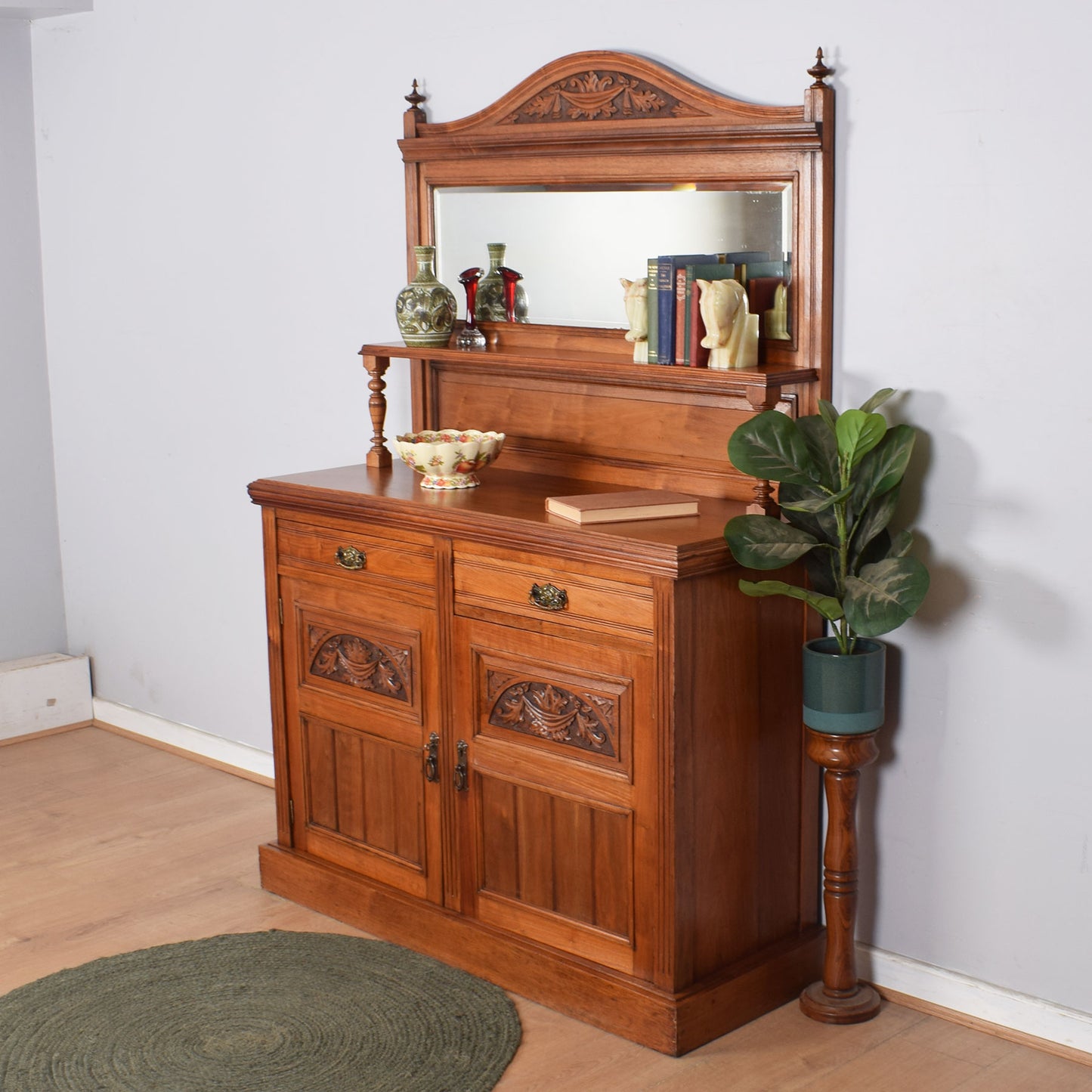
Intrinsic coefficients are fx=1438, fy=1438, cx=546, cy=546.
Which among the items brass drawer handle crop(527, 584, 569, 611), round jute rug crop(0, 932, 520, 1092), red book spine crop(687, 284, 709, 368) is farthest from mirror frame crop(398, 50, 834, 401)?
round jute rug crop(0, 932, 520, 1092)

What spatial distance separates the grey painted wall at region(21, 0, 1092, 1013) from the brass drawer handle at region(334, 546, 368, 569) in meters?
0.62

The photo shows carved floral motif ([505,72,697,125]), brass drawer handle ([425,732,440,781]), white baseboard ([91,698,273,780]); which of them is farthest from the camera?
white baseboard ([91,698,273,780])

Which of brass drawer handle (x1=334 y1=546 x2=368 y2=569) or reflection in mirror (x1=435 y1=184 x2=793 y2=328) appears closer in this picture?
reflection in mirror (x1=435 y1=184 x2=793 y2=328)

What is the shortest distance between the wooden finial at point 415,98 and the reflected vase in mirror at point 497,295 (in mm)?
400

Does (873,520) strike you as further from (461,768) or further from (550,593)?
(461,768)

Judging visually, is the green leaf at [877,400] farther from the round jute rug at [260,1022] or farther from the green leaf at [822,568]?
the round jute rug at [260,1022]

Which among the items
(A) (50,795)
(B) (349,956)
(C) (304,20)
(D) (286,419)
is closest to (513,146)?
(C) (304,20)

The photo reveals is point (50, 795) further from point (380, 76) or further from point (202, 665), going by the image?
point (380, 76)

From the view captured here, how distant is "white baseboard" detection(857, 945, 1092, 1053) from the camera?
2.68m

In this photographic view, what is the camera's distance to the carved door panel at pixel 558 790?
268cm

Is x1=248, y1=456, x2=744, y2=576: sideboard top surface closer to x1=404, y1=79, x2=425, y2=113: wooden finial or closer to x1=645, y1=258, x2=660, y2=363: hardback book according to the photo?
x1=645, y1=258, x2=660, y2=363: hardback book

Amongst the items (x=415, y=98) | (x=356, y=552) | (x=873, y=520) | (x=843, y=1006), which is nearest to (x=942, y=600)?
(x=873, y=520)

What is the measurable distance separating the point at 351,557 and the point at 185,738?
157cm

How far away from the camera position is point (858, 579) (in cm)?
257
